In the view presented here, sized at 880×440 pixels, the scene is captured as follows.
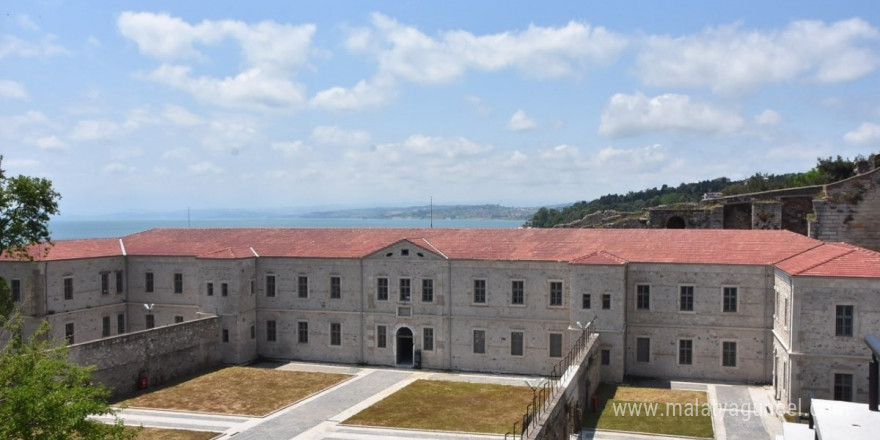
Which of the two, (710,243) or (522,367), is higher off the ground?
(710,243)

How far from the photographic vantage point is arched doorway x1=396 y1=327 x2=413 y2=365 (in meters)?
38.0

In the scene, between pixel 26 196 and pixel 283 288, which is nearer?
pixel 26 196

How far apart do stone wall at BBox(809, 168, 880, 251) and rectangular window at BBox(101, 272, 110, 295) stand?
135 feet

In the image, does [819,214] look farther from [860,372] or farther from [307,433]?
[307,433]

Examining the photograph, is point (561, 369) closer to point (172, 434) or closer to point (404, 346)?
point (404, 346)

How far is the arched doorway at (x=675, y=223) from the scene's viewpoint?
45.8 meters

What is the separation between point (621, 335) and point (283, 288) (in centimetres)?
1963

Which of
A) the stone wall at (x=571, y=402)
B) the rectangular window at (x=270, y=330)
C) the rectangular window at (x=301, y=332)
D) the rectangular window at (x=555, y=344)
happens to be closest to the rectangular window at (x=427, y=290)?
the rectangular window at (x=555, y=344)

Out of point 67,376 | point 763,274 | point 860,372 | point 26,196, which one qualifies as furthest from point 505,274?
point 26,196

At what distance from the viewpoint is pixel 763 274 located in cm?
3203

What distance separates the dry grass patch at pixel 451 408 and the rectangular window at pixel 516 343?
3302mm

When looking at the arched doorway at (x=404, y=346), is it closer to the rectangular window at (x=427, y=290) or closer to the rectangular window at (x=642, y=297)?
the rectangular window at (x=427, y=290)

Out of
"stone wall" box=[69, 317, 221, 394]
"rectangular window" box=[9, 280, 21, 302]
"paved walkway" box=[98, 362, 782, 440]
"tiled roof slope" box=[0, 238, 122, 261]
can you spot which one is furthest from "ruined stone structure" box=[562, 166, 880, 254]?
"rectangular window" box=[9, 280, 21, 302]

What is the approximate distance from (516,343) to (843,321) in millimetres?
15296
